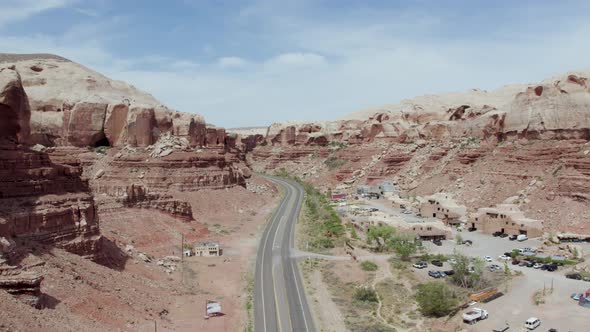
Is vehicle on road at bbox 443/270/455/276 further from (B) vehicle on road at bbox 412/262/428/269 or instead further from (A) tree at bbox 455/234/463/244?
(A) tree at bbox 455/234/463/244

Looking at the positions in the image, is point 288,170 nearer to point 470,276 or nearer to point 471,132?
point 471,132

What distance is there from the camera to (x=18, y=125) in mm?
31750

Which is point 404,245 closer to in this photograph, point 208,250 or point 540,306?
point 540,306

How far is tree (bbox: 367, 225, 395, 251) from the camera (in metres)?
56.3

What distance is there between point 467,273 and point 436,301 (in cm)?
Result: 806

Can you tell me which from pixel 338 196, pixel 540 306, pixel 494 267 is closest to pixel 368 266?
pixel 494 267

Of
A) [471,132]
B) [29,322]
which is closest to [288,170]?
[471,132]

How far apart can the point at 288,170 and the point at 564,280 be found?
4336 inches

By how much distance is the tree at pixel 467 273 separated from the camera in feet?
137

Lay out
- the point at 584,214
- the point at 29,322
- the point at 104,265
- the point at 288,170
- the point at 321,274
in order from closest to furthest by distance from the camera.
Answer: the point at 29,322, the point at 104,265, the point at 321,274, the point at 584,214, the point at 288,170

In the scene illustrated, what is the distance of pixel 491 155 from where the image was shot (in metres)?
86.0

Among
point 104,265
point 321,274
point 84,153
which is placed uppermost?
point 84,153

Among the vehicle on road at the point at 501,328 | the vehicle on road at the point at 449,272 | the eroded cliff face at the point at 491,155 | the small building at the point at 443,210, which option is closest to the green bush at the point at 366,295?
the vehicle on road at the point at 449,272

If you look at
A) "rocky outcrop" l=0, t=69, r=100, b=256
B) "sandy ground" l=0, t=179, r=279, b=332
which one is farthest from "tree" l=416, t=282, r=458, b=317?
"rocky outcrop" l=0, t=69, r=100, b=256
